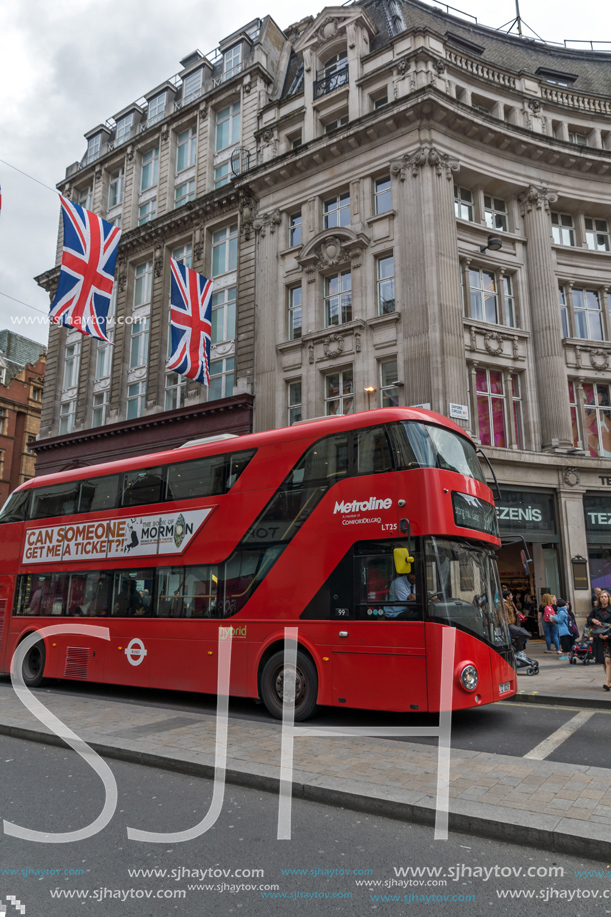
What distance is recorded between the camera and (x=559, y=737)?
25.6 feet

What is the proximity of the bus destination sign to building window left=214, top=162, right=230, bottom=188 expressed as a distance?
21439 millimetres

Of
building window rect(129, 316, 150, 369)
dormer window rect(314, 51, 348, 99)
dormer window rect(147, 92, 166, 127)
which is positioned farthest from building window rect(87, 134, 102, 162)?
dormer window rect(314, 51, 348, 99)

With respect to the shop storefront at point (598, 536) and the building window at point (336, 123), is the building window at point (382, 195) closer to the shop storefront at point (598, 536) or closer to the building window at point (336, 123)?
the building window at point (336, 123)

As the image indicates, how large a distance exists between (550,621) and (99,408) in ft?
77.3

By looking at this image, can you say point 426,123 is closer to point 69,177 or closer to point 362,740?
point 362,740

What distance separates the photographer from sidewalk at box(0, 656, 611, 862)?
4535 mm

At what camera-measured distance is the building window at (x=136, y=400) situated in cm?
2903

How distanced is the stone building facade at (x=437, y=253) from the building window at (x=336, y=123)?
9cm

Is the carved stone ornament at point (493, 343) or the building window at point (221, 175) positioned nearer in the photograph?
the carved stone ornament at point (493, 343)

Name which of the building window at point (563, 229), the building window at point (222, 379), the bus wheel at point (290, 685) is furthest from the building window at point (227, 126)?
the bus wheel at point (290, 685)

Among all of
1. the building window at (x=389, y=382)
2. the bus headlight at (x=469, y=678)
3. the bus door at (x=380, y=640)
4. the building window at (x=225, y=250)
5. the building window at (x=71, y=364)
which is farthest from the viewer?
the building window at (x=71, y=364)

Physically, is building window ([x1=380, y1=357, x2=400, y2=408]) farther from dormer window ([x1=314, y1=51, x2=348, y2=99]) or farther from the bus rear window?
dormer window ([x1=314, y1=51, x2=348, y2=99])

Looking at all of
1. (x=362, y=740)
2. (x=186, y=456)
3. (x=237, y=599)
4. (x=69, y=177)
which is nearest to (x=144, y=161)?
(x=69, y=177)

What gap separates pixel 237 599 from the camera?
9867 millimetres
